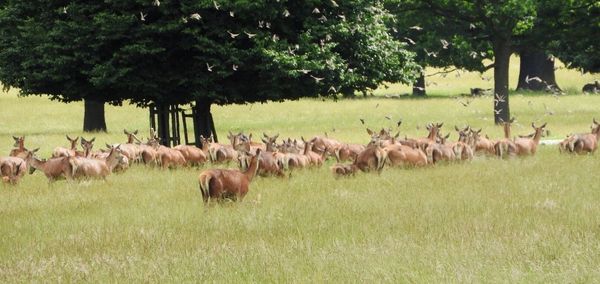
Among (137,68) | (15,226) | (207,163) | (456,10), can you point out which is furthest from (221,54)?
(456,10)

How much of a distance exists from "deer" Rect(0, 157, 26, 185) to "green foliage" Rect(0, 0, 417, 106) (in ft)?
23.2

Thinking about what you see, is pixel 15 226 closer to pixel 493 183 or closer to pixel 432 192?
pixel 432 192

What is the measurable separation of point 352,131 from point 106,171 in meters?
23.7

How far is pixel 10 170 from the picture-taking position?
816 inches

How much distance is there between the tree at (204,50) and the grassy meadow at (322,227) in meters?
6.19

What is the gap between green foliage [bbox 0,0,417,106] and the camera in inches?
1109

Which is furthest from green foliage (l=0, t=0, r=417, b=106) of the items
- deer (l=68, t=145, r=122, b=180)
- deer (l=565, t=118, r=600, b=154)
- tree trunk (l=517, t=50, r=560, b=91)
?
tree trunk (l=517, t=50, r=560, b=91)

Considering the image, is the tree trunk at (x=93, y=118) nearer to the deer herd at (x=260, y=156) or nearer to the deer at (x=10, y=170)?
the deer herd at (x=260, y=156)

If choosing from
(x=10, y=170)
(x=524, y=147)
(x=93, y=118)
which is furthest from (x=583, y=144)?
(x=93, y=118)

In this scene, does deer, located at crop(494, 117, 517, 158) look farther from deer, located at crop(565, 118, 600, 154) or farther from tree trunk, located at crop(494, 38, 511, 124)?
tree trunk, located at crop(494, 38, 511, 124)

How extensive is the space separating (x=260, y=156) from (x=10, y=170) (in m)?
4.89

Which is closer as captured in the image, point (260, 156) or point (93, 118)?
point (260, 156)

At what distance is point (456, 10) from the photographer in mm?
43719

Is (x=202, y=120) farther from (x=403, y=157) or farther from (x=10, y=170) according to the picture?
(x=10, y=170)
